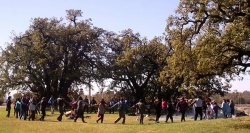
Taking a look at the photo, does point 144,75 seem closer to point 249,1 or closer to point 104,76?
point 104,76

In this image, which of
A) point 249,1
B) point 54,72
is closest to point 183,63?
point 249,1

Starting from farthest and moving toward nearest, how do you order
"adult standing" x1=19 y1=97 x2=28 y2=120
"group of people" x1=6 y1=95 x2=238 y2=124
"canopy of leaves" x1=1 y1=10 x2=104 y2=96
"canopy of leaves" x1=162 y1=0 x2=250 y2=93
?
"canopy of leaves" x1=1 y1=10 x2=104 y2=96 → "adult standing" x1=19 y1=97 x2=28 y2=120 → "group of people" x1=6 y1=95 x2=238 y2=124 → "canopy of leaves" x1=162 y1=0 x2=250 y2=93

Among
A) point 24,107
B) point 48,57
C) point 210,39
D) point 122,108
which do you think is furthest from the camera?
point 48,57

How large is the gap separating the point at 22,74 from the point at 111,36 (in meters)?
15.4

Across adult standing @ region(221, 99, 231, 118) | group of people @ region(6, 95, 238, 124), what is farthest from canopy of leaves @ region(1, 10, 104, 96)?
adult standing @ region(221, 99, 231, 118)

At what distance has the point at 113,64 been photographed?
5575cm

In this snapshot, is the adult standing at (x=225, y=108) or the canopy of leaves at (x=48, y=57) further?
the canopy of leaves at (x=48, y=57)

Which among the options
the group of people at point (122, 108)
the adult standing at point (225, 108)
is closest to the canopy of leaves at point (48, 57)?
the group of people at point (122, 108)

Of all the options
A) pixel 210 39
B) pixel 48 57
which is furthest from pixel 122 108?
pixel 48 57

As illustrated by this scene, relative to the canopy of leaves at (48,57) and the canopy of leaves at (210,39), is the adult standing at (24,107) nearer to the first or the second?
the canopy of leaves at (210,39)

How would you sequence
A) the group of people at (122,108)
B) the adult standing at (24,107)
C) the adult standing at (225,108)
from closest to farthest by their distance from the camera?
the group of people at (122,108) < the adult standing at (24,107) < the adult standing at (225,108)

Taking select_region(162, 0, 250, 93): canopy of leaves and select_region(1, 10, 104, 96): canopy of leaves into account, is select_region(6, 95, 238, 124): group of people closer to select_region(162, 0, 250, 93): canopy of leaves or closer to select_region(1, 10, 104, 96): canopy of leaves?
select_region(162, 0, 250, 93): canopy of leaves

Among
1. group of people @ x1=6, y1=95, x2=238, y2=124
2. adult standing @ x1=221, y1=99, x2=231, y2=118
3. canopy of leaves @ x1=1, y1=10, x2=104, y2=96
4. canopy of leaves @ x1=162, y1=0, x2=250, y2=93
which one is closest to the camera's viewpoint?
canopy of leaves @ x1=162, y1=0, x2=250, y2=93

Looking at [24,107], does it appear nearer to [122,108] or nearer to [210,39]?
[122,108]
